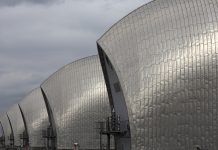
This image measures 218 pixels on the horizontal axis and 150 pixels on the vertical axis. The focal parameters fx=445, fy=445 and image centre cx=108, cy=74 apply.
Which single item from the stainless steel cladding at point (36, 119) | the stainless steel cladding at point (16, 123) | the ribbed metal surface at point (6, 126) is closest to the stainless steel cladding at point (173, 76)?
the stainless steel cladding at point (36, 119)

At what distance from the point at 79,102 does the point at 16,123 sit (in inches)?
1280

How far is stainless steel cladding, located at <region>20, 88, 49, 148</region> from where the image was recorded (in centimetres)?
5809

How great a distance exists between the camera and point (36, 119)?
59406mm

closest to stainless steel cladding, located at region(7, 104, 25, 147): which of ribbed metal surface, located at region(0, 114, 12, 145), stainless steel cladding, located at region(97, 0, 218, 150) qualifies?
ribbed metal surface, located at region(0, 114, 12, 145)

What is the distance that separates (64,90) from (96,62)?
15.0 feet

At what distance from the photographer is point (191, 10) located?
1153 inches

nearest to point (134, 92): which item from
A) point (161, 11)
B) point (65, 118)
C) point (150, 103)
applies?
point (150, 103)

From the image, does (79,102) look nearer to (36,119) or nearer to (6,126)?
(36,119)

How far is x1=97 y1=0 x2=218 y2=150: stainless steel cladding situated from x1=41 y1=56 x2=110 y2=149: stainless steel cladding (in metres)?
15.1

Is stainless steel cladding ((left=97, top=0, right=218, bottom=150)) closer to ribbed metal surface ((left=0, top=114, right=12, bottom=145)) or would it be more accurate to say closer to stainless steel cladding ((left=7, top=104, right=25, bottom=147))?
stainless steel cladding ((left=7, top=104, right=25, bottom=147))

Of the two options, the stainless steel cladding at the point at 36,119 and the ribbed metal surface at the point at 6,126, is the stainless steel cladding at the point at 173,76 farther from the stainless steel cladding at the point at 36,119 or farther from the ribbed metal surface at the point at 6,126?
the ribbed metal surface at the point at 6,126

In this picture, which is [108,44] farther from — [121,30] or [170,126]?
[170,126]

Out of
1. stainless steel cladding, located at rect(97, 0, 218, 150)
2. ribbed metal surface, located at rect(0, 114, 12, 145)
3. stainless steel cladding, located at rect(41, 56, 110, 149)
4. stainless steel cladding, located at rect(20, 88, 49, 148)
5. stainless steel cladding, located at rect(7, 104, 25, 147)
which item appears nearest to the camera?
stainless steel cladding, located at rect(97, 0, 218, 150)

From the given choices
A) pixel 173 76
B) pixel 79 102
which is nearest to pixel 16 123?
pixel 79 102
